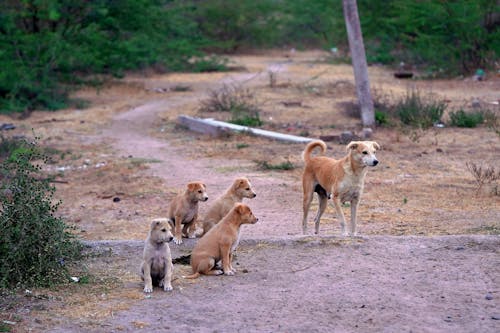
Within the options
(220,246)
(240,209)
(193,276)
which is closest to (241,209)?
(240,209)

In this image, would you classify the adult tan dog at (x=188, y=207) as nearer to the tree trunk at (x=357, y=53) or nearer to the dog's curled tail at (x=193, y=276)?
the dog's curled tail at (x=193, y=276)

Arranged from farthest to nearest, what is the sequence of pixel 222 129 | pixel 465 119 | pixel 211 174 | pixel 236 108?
1. pixel 236 108
2. pixel 465 119
3. pixel 222 129
4. pixel 211 174

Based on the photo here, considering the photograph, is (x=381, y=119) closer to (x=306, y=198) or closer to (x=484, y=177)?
(x=484, y=177)

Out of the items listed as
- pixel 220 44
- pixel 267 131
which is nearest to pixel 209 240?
pixel 267 131

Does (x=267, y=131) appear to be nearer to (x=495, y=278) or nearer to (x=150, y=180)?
(x=150, y=180)

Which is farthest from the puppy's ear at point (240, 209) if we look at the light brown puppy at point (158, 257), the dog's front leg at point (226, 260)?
the light brown puppy at point (158, 257)

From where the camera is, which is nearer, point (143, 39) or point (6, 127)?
point (6, 127)

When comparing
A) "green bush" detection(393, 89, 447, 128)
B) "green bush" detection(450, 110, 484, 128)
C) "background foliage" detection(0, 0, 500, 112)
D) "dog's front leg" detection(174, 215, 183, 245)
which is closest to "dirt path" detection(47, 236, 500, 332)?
"dog's front leg" detection(174, 215, 183, 245)

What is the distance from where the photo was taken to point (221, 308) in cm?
692

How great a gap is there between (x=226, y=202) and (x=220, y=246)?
65.7 inches

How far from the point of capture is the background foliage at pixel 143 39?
24703 mm

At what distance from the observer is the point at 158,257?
752cm

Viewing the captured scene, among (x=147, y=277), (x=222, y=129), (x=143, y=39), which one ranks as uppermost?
(x=143, y=39)

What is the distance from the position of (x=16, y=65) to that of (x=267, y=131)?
373 inches
